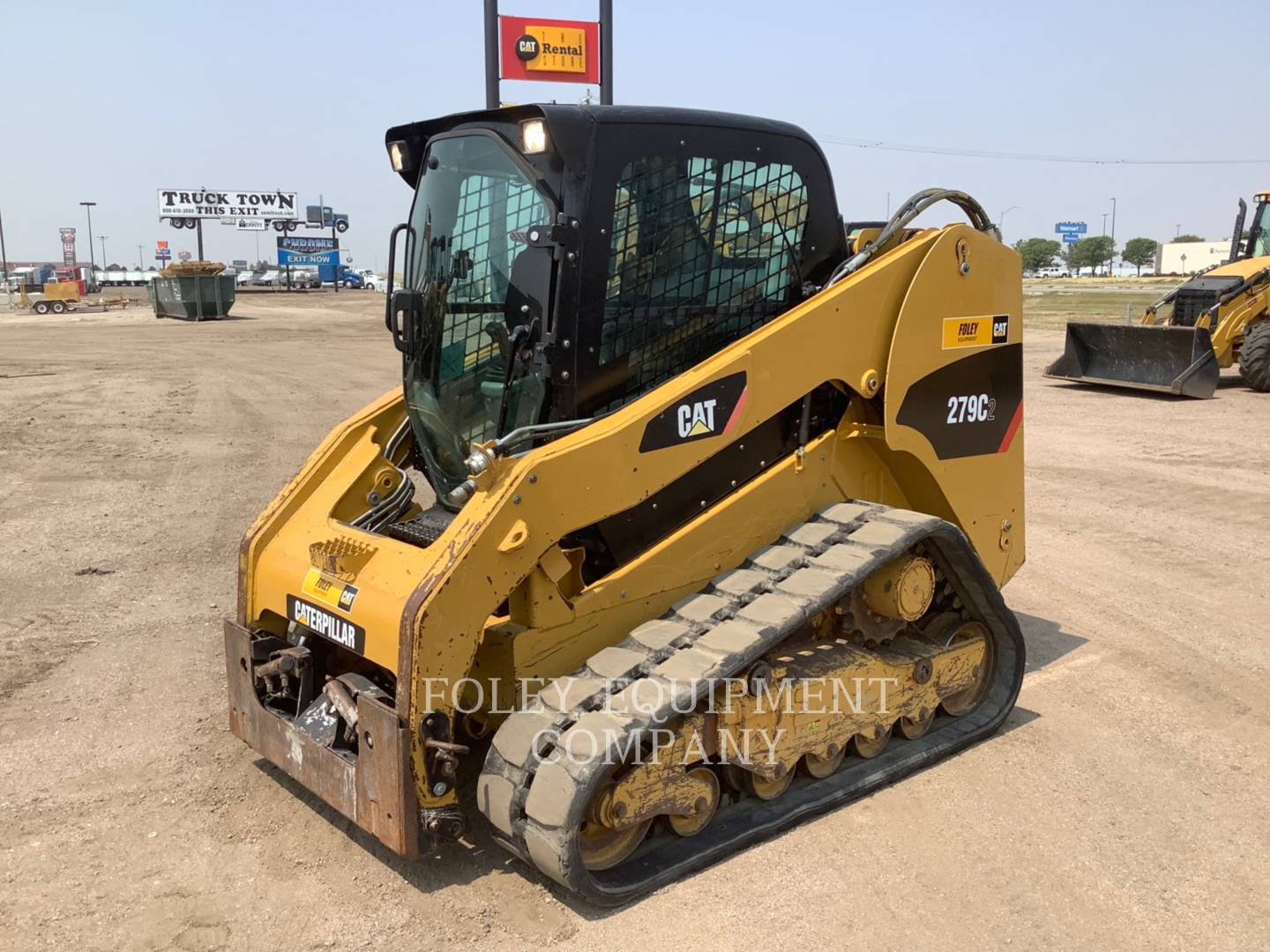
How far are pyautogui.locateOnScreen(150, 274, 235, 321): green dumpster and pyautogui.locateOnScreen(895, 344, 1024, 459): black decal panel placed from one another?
110 feet

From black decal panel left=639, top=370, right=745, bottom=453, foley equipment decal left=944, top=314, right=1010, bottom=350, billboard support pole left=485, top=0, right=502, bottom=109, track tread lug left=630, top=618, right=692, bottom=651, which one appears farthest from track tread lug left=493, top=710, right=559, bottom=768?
billboard support pole left=485, top=0, right=502, bottom=109

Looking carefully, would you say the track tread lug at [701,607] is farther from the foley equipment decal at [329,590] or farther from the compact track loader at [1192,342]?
the compact track loader at [1192,342]

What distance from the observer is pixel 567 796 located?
3.24m

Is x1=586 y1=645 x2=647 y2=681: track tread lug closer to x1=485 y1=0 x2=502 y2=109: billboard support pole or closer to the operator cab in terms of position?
the operator cab

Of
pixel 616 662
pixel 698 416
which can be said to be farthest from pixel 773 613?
pixel 698 416

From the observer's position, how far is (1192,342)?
14.9 meters

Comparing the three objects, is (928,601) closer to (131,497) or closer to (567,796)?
(567,796)

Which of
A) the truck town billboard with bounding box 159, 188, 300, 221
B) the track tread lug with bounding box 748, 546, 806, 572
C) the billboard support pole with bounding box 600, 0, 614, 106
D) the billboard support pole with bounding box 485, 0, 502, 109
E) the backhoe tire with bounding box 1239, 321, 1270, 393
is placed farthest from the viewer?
the truck town billboard with bounding box 159, 188, 300, 221

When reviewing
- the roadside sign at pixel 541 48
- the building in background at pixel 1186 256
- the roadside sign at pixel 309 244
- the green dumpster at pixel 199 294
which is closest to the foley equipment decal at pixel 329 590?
the roadside sign at pixel 541 48

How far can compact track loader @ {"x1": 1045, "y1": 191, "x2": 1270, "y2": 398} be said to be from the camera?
1499 centimetres

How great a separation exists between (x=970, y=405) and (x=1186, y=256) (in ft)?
353

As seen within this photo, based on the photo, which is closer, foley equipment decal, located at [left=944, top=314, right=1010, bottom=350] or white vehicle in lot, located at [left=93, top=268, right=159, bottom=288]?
foley equipment decal, located at [left=944, top=314, right=1010, bottom=350]

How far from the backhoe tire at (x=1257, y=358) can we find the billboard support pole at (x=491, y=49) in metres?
11.7

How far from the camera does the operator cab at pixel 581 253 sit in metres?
3.84
